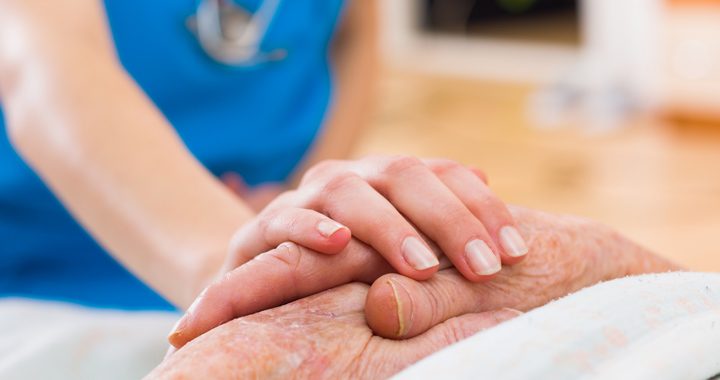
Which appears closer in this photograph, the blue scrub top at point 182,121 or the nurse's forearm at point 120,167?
the nurse's forearm at point 120,167

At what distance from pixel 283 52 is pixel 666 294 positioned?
853 mm

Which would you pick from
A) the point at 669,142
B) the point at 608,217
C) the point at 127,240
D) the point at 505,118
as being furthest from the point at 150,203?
the point at 505,118

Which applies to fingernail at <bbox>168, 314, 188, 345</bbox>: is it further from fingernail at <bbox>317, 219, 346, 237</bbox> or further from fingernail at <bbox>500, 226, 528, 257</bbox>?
fingernail at <bbox>500, 226, 528, 257</bbox>

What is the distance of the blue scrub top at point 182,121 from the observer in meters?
1.23

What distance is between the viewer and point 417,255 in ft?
2.18

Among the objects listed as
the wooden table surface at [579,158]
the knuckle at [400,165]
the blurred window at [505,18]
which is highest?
the knuckle at [400,165]

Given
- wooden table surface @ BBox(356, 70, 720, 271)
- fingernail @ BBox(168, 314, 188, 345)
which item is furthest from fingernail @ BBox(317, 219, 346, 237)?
wooden table surface @ BBox(356, 70, 720, 271)

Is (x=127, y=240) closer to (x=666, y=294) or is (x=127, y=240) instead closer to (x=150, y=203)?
(x=150, y=203)

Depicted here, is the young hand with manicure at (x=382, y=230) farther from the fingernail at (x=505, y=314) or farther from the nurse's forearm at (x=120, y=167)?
the nurse's forearm at (x=120, y=167)

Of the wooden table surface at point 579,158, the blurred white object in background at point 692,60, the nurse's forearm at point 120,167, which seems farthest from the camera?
the blurred white object in background at point 692,60

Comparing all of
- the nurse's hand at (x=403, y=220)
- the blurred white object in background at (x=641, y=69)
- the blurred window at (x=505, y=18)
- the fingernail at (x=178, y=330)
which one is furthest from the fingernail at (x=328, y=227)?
the blurred window at (x=505, y=18)

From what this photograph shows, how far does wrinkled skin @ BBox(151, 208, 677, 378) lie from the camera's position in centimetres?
59

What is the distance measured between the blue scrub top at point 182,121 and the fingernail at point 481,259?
0.60 m

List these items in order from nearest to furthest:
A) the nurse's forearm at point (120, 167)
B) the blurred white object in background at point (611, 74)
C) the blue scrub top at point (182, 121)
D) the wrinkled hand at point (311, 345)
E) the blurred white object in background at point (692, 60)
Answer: the wrinkled hand at point (311, 345) → the nurse's forearm at point (120, 167) → the blue scrub top at point (182, 121) → the blurred white object in background at point (692, 60) → the blurred white object in background at point (611, 74)
